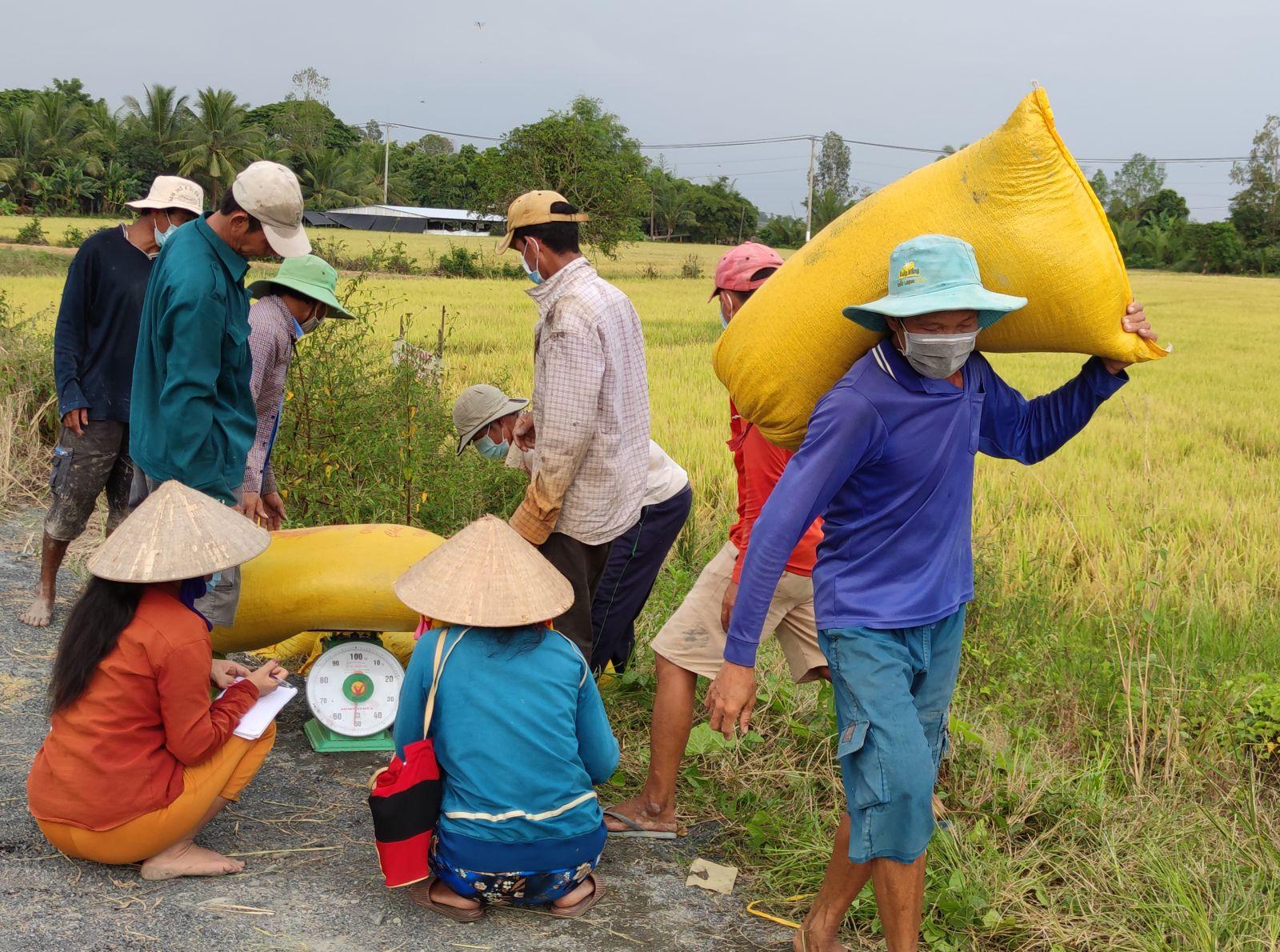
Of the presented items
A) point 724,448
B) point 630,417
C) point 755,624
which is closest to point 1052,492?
point 724,448

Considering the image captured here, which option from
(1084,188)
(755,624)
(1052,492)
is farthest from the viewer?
(1052,492)

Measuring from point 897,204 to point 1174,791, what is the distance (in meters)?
2.14

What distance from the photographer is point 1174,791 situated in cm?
367

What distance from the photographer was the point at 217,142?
4816cm

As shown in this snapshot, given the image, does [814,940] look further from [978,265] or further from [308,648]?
[308,648]

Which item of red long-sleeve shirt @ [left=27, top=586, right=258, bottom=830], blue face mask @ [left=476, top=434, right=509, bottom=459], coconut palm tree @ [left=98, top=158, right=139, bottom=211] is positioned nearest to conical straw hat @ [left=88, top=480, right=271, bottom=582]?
red long-sleeve shirt @ [left=27, top=586, right=258, bottom=830]

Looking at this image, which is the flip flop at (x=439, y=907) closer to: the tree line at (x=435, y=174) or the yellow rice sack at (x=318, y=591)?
the yellow rice sack at (x=318, y=591)

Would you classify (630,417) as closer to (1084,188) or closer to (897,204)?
(897,204)

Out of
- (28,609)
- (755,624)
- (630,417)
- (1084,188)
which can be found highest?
(1084,188)

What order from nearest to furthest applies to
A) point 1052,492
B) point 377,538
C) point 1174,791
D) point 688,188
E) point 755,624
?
1. point 755,624
2. point 1174,791
3. point 377,538
4. point 1052,492
5. point 688,188

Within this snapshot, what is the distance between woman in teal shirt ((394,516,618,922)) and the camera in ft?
9.53

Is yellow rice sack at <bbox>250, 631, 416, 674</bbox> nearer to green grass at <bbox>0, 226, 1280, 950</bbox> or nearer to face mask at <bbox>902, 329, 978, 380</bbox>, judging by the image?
green grass at <bbox>0, 226, 1280, 950</bbox>

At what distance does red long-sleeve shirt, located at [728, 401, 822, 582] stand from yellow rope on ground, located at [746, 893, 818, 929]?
2.94ft

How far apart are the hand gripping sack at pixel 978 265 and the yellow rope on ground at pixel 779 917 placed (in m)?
1.26
